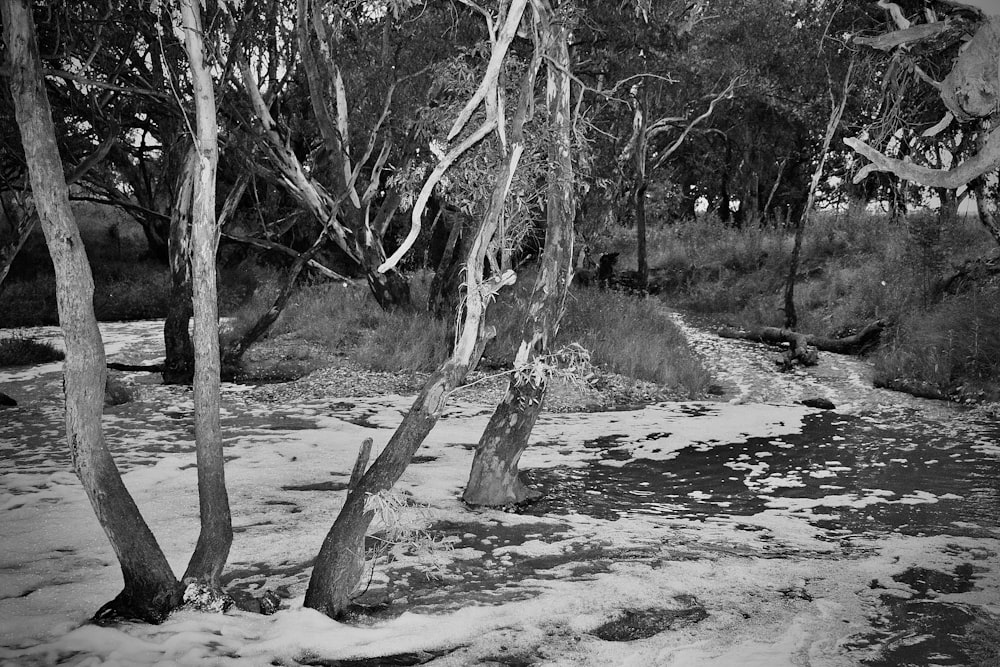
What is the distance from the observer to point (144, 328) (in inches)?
700

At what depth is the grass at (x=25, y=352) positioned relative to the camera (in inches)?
545

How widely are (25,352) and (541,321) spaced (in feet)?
34.9

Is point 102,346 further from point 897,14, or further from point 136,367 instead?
point 897,14

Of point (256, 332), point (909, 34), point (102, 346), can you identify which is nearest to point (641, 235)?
point (256, 332)

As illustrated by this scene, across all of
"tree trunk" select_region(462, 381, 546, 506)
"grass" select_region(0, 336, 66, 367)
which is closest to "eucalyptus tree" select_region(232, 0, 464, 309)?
"grass" select_region(0, 336, 66, 367)

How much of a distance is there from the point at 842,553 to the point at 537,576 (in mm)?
2385

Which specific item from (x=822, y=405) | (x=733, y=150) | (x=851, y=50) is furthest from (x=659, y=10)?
(x=733, y=150)

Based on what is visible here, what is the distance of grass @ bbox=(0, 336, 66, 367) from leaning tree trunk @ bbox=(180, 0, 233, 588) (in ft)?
36.3

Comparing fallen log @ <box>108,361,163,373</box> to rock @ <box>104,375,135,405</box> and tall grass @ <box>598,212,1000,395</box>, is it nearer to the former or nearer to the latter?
rock @ <box>104,375,135,405</box>

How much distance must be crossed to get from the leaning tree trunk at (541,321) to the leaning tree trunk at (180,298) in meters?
7.43

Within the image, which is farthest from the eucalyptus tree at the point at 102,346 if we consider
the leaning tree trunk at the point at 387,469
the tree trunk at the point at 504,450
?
the tree trunk at the point at 504,450

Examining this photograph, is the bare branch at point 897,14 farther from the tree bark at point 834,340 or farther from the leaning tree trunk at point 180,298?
the leaning tree trunk at point 180,298

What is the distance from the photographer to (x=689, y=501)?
7.91 metres

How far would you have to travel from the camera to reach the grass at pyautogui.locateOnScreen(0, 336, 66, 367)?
45.4 feet
